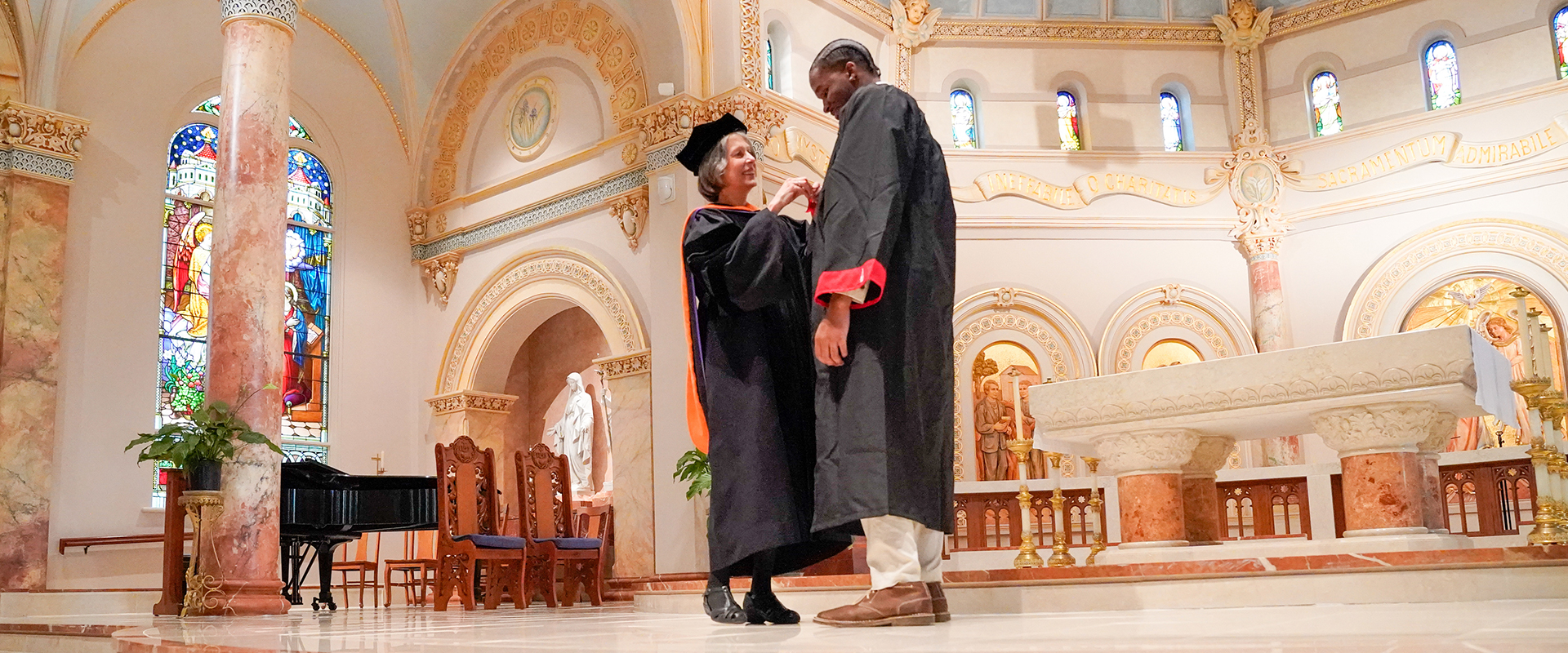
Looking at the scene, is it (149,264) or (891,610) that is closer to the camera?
(891,610)

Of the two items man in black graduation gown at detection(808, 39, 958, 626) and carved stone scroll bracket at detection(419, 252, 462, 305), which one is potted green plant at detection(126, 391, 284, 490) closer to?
man in black graduation gown at detection(808, 39, 958, 626)

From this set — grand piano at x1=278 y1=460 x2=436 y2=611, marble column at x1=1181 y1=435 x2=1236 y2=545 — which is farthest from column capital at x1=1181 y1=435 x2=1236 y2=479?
grand piano at x1=278 y1=460 x2=436 y2=611

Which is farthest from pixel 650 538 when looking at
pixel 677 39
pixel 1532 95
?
pixel 1532 95

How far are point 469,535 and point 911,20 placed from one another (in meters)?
8.38

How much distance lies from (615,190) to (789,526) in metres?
9.26

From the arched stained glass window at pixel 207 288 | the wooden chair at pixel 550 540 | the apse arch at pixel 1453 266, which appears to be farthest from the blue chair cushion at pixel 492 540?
the apse arch at pixel 1453 266

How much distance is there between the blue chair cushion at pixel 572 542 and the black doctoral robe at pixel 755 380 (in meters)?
6.26

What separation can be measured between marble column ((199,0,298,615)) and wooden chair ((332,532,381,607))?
3.21 metres

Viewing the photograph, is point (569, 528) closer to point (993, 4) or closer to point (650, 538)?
point (650, 538)

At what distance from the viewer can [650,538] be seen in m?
11.8

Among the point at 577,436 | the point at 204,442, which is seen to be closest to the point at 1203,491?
the point at 204,442

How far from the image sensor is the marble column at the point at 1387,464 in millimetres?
6023

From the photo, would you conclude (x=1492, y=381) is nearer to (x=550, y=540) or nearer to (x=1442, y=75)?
(x=550, y=540)

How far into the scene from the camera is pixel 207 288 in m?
13.0
